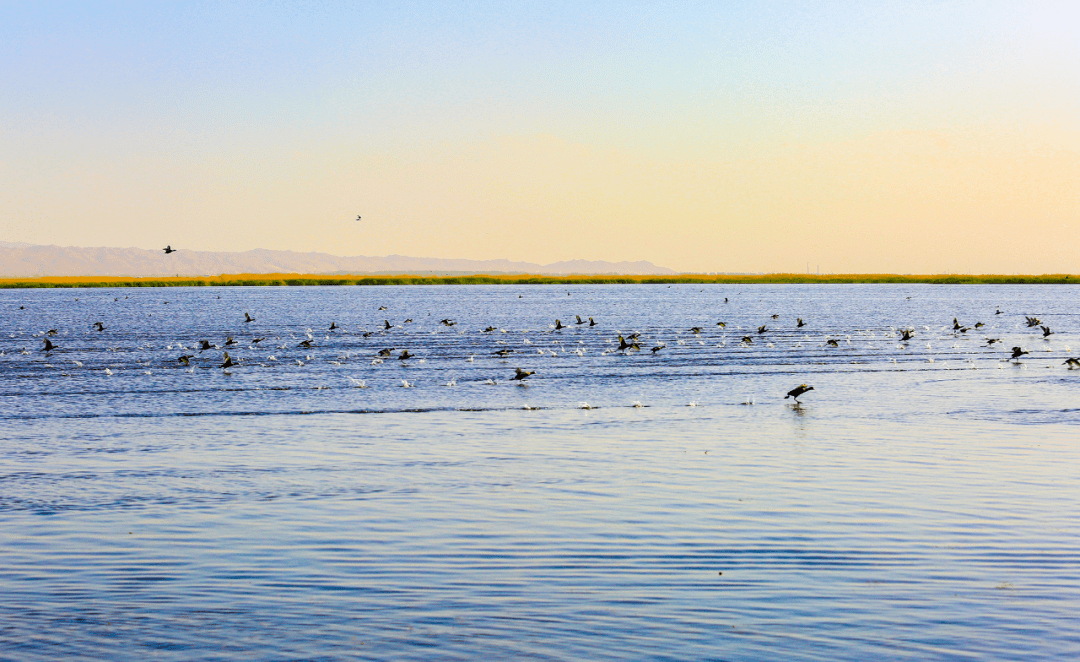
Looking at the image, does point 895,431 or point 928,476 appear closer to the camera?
A: point 928,476

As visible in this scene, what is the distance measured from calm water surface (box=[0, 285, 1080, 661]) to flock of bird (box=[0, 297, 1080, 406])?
418 inches

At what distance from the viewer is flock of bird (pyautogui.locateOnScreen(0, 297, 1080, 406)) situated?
49.7 metres

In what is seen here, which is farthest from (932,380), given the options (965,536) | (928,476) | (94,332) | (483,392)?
(94,332)

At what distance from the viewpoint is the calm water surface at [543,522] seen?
32.6 ft

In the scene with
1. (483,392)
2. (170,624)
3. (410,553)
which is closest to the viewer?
(170,624)

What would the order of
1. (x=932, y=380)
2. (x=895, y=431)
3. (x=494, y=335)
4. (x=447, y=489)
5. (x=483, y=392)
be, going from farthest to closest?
(x=494, y=335)
(x=932, y=380)
(x=483, y=392)
(x=895, y=431)
(x=447, y=489)

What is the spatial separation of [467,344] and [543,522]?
47582 millimetres

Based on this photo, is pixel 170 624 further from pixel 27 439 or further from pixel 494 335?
pixel 494 335

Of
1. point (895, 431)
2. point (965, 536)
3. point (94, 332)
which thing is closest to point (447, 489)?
point (965, 536)

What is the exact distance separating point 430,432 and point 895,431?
11708 millimetres

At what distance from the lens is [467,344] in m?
62.1

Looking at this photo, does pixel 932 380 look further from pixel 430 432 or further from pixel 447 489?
pixel 447 489

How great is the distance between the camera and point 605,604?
1080cm

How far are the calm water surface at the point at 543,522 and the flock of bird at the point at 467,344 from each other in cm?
1062
